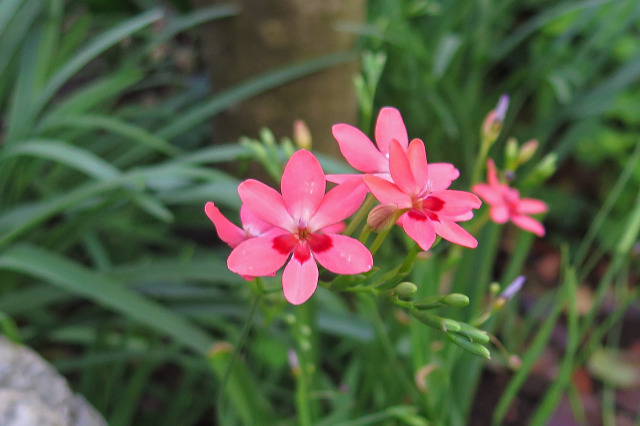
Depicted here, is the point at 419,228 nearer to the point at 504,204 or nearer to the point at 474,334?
the point at 474,334

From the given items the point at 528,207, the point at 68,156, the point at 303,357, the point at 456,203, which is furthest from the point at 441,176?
the point at 68,156

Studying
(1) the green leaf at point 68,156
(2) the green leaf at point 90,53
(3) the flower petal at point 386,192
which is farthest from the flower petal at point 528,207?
(2) the green leaf at point 90,53

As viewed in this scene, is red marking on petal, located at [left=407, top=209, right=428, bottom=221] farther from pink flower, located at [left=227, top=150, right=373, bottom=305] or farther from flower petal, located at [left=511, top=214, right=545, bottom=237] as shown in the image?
flower petal, located at [left=511, top=214, right=545, bottom=237]

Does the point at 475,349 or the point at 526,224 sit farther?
the point at 526,224

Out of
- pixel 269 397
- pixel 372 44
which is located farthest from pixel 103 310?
pixel 372 44

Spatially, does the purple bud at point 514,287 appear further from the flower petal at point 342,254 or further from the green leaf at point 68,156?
the green leaf at point 68,156

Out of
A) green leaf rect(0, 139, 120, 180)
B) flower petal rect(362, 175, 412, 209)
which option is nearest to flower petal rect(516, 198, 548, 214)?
flower petal rect(362, 175, 412, 209)
